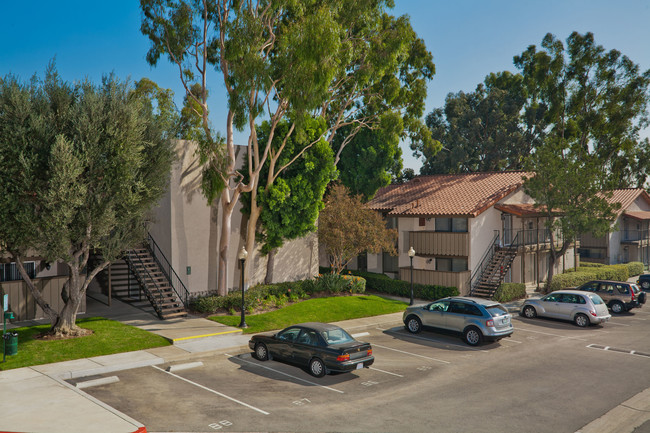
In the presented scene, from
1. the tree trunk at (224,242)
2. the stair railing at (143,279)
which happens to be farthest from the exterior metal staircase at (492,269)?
the stair railing at (143,279)

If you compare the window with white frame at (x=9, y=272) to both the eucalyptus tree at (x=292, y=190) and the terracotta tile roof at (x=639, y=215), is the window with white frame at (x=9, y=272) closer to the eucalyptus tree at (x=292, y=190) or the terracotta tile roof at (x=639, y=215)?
the eucalyptus tree at (x=292, y=190)

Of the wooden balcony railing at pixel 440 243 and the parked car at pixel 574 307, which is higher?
the wooden balcony railing at pixel 440 243

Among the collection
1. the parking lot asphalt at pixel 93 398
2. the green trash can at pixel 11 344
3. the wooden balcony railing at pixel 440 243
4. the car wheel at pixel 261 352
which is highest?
the wooden balcony railing at pixel 440 243

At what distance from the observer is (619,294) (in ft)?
91.5

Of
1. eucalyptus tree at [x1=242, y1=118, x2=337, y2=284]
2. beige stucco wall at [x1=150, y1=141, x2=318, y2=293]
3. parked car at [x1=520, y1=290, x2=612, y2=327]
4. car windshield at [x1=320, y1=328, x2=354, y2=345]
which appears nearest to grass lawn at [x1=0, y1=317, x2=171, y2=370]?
beige stucco wall at [x1=150, y1=141, x2=318, y2=293]

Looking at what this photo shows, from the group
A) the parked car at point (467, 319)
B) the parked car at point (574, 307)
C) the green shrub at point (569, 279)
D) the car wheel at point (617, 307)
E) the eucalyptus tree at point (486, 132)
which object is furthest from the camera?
the eucalyptus tree at point (486, 132)

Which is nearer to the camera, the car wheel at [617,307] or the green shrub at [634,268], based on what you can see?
the car wheel at [617,307]

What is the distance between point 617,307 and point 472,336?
1278 cm

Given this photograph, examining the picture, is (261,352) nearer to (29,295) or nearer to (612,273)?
(29,295)

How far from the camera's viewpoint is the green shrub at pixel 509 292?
99.1 ft

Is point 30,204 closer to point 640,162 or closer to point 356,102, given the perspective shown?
point 356,102

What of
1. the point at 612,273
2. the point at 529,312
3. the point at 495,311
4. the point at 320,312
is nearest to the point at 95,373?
the point at 320,312

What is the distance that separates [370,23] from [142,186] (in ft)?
56.8

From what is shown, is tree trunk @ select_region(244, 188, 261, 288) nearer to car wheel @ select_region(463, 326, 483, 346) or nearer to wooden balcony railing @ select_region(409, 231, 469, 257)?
wooden balcony railing @ select_region(409, 231, 469, 257)
